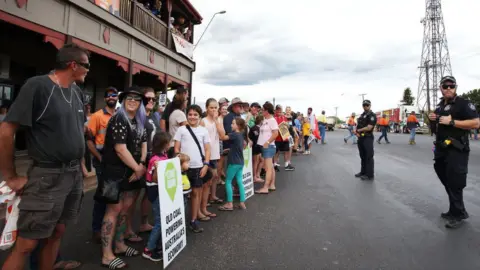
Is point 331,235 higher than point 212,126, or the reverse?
point 212,126

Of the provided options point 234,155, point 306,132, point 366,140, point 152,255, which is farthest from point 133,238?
point 306,132

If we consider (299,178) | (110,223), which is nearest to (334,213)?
(299,178)

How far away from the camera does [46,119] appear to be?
2.16 m

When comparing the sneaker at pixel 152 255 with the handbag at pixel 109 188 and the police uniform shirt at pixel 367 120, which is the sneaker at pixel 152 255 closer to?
the handbag at pixel 109 188

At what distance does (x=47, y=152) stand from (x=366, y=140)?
6.94 m

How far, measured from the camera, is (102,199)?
2.84 m

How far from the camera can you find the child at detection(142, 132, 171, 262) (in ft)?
9.81

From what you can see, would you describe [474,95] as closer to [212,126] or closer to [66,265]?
[212,126]

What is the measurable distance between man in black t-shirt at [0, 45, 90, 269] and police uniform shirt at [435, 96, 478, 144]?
491 centimetres

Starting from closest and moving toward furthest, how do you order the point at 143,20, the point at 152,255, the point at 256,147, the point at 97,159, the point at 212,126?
the point at 152,255
the point at 97,159
the point at 212,126
the point at 256,147
the point at 143,20

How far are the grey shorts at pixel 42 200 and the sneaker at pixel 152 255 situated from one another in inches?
41.0

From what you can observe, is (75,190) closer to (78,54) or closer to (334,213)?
(78,54)

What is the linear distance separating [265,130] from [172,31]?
32.0ft

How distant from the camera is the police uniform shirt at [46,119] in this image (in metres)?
2.05
